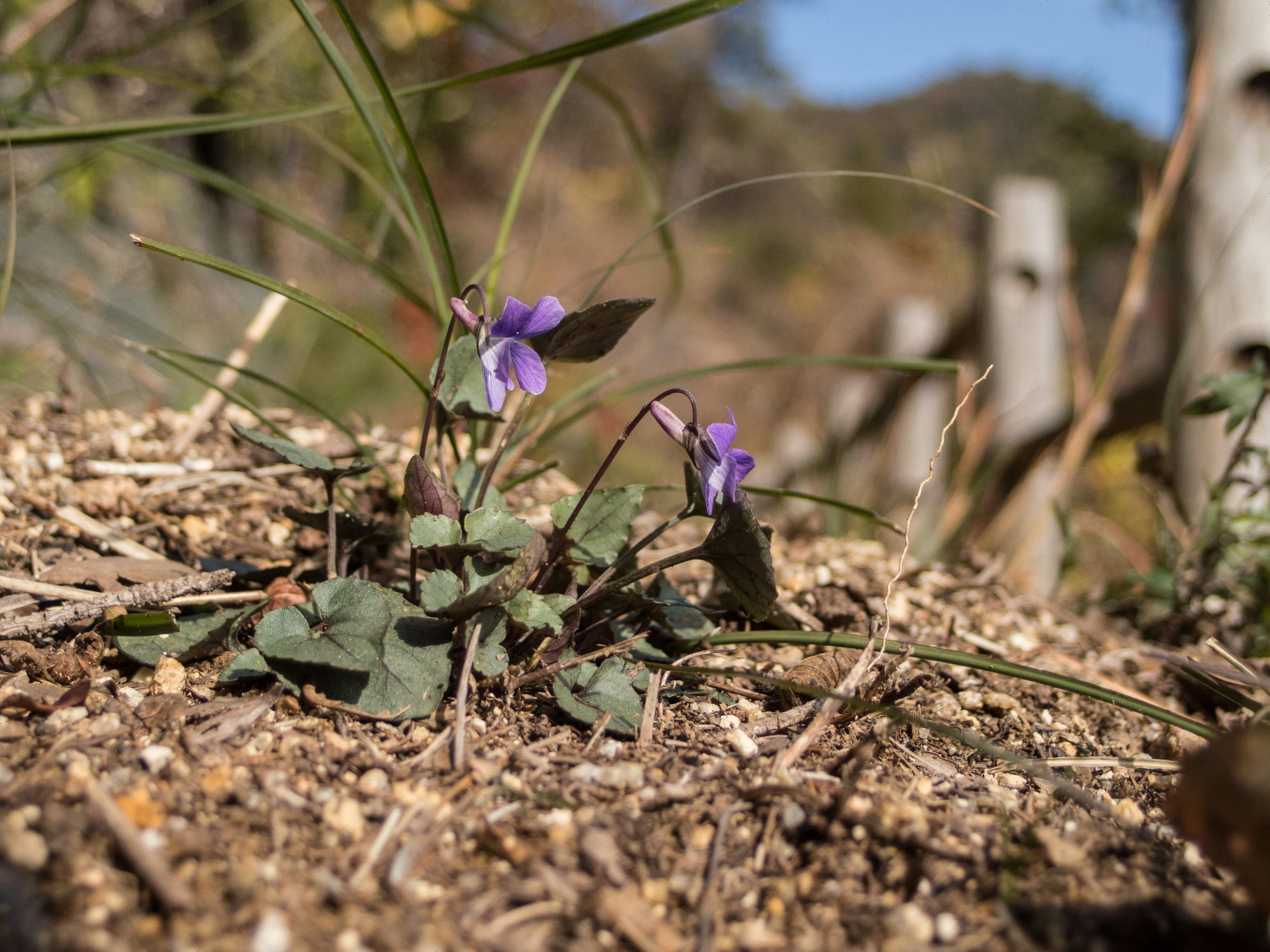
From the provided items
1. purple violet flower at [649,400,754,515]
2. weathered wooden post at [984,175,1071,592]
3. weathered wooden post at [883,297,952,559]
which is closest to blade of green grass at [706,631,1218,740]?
purple violet flower at [649,400,754,515]

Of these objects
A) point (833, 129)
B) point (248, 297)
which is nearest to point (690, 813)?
point (248, 297)

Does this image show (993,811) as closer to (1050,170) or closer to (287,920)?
(287,920)

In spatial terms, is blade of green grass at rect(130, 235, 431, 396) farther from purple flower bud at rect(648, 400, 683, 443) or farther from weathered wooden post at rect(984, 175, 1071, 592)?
weathered wooden post at rect(984, 175, 1071, 592)

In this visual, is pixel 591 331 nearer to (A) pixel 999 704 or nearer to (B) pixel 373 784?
(B) pixel 373 784

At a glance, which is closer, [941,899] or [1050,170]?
[941,899]

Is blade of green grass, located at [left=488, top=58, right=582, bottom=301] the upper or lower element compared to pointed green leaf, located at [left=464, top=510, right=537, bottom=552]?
upper

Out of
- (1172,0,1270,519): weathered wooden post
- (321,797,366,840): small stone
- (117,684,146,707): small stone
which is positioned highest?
(1172,0,1270,519): weathered wooden post

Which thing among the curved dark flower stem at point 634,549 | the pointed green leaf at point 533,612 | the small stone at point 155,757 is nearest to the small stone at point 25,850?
the small stone at point 155,757
